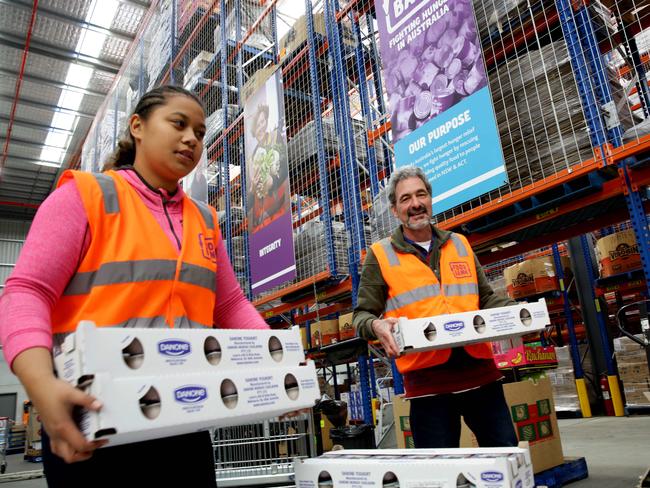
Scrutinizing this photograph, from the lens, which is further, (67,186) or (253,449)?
(253,449)

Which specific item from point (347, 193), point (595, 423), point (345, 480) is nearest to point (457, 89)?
point (347, 193)

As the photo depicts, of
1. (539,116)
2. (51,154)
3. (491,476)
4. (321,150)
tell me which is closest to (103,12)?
(51,154)

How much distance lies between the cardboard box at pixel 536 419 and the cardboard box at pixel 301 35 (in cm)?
447

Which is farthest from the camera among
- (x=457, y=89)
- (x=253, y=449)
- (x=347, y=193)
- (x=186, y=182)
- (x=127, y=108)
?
(x=127, y=108)

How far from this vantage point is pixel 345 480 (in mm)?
1102

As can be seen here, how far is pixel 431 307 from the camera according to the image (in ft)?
5.65

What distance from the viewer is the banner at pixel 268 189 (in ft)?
19.1

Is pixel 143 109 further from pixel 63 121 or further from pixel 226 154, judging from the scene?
pixel 63 121

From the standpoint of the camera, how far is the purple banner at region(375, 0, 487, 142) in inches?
151

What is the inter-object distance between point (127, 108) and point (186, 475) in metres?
11.4

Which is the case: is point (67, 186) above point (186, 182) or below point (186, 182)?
below

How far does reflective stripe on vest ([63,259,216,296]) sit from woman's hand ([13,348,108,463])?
178mm

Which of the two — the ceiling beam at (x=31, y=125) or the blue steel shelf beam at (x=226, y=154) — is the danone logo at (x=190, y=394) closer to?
the blue steel shelf beam at (x=226, y=154)

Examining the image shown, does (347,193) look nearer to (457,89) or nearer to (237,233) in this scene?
(457,89)
